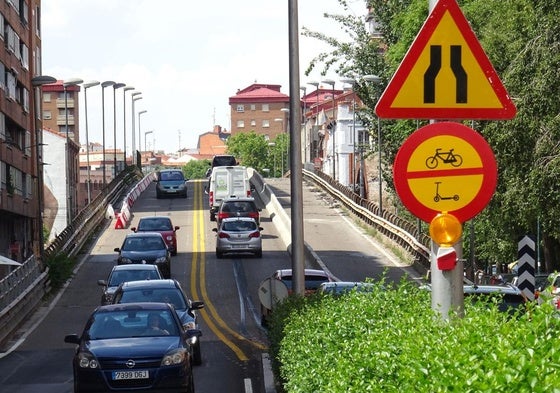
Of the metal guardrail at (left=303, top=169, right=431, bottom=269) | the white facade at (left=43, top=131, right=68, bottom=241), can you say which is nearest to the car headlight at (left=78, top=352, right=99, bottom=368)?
the metal guardrail at (left=303, top=169, right=431, bottom=269)

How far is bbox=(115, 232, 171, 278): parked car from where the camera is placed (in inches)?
1686

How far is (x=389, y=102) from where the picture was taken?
7.07 m

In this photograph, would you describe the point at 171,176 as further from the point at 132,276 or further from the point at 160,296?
the point at 160,296

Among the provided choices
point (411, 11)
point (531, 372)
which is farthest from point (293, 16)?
point (411, 11)

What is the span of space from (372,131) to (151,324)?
46.6 meters

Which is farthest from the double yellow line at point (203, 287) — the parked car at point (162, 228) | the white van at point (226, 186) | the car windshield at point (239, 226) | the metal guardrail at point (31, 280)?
the metal guardrail at point (31, 280)

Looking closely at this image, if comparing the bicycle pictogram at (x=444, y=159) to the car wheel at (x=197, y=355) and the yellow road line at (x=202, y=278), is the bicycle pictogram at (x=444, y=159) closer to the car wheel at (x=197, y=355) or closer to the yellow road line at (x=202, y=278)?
the car wheel at (x=197, y=355)

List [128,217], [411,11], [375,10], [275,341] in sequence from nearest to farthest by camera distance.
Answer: [275,341] → [411,11] → [375,10] → [128,217]

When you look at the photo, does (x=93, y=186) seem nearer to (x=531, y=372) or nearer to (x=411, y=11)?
(x=411, y=11)

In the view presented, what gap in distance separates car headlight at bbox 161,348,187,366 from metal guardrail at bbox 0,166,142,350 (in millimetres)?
14228

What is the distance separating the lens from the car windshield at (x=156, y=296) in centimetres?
2472

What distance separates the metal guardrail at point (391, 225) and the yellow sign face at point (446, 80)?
1584 inches

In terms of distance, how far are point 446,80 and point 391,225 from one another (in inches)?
1924

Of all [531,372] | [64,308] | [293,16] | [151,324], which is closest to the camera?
[531,372]
